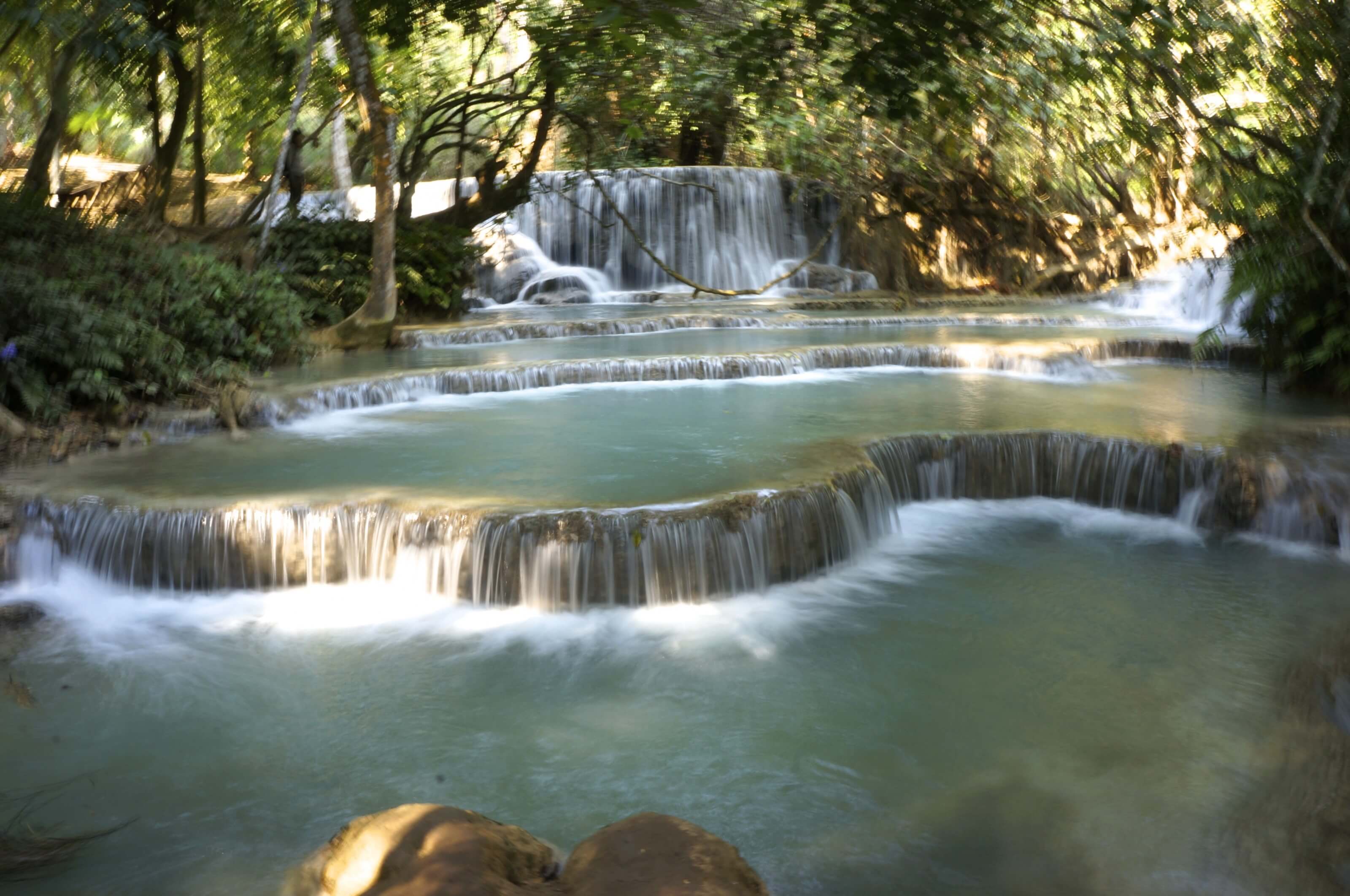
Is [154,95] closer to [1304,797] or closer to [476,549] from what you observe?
[476,549]

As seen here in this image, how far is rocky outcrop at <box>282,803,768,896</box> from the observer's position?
275cm

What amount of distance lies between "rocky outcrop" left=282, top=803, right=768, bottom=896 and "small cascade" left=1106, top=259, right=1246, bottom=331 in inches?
531

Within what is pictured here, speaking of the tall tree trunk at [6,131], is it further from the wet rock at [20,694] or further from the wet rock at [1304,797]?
the wet rock at [1304,797]

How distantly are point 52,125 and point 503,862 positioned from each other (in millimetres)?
11874

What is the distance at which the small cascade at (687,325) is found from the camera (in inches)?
529

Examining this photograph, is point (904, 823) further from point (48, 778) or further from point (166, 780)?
point (48, 778)

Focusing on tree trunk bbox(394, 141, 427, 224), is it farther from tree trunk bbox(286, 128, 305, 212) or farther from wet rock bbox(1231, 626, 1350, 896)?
wet rock bbox(1231, 626, 1350, 896)

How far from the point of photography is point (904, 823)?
12.8ft

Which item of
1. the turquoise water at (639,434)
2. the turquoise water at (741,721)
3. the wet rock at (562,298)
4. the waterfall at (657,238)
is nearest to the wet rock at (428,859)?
the turquoise water at (741,721)

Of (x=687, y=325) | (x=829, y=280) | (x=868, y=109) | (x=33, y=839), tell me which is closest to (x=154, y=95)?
(x=687, y=325)

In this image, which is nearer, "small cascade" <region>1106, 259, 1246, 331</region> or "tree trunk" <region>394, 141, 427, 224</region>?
"tree trunk" <region>394, 141, 427, 224</region>

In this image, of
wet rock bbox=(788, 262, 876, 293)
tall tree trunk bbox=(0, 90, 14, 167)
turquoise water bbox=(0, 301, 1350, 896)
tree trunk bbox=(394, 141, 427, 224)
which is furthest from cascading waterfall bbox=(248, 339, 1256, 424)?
tall tree trunk bbox=(0, 90, 14, 167)

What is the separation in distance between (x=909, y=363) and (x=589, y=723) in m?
8.03

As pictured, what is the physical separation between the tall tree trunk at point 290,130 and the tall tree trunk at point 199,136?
3.03 feet
